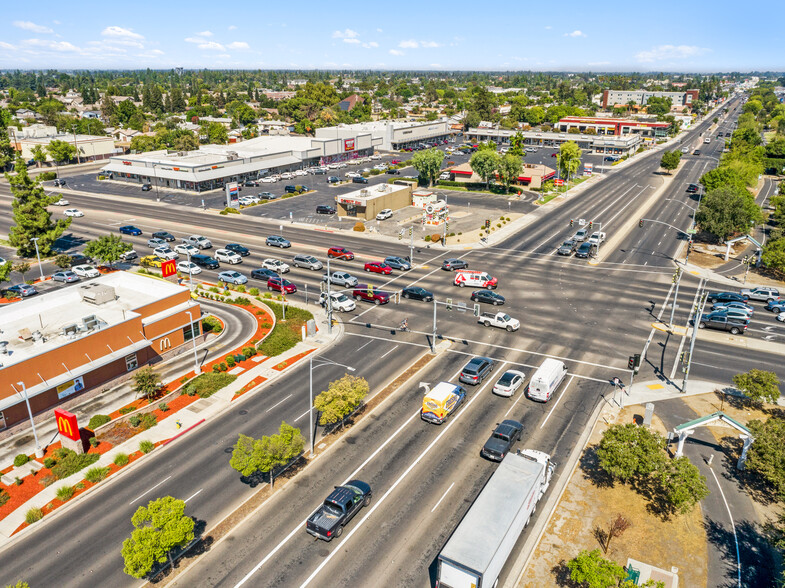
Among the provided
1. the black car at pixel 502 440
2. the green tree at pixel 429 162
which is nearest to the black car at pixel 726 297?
the black car at pixel 502 440

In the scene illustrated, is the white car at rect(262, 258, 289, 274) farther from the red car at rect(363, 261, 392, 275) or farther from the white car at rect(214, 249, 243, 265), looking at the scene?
the red car at rect(363, 261, 392, 275)

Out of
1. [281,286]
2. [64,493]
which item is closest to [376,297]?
[281,286]

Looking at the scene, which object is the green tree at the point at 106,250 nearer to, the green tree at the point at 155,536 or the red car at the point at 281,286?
the red car at the point at 281,286

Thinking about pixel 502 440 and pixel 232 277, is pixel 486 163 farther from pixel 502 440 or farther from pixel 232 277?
pixel 502 440

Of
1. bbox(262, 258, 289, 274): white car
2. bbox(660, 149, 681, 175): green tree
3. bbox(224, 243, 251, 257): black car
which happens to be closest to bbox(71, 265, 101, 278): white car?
bbox(224, 243, 251, 257): black car

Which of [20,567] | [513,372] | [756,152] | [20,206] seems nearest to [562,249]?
[513,372]
